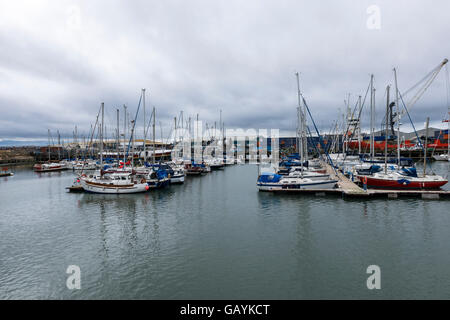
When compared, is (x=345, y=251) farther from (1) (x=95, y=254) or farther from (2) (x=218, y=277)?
(1) (x=95, y=254)

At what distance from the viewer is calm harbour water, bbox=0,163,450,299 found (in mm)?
13994

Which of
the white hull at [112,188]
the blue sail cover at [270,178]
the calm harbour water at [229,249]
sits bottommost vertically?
the calm harbour water at [229,249]

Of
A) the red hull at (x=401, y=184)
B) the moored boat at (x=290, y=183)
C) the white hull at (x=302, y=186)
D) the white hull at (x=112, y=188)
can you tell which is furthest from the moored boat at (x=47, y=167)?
the red hull at (x=401, y=184)

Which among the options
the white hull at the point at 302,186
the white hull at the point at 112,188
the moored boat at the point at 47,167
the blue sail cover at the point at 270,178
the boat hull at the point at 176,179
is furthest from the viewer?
the moored boat at the point at 47,167

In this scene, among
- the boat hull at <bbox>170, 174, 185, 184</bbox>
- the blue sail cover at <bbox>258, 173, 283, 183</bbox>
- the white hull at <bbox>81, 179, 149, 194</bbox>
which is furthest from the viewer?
the boat hull at <bbox>170, 174, 185, 184</bbox>

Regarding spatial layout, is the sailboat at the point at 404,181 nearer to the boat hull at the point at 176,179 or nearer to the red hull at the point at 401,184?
the red hull at the point at 401,184

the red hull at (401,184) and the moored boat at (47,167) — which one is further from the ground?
the moored boat at (47,167)

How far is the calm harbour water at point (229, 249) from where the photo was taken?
14.0 metres

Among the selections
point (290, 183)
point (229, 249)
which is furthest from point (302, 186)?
point (229, 249)

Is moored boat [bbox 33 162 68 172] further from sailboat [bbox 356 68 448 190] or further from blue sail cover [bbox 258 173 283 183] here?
sailboat [bbox 356 68 448 190]

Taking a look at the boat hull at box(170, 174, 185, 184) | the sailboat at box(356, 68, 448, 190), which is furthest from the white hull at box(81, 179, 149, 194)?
the sailboat at box(356, 68, 448, 190)
